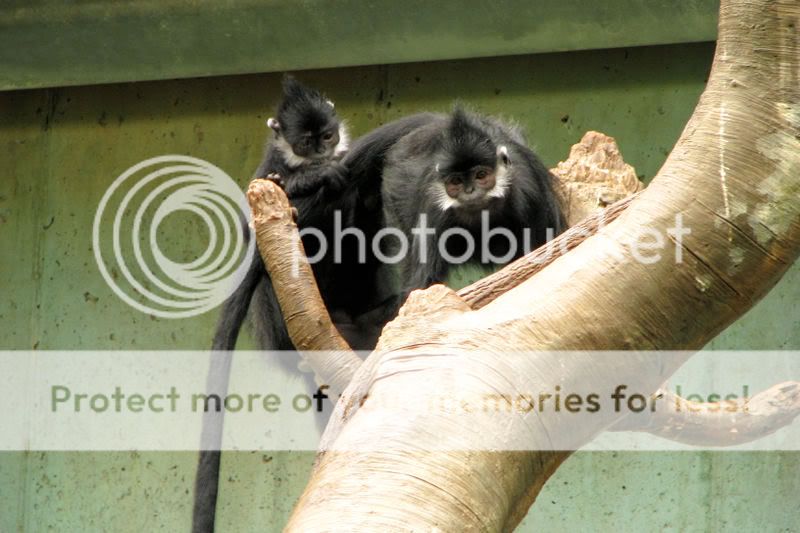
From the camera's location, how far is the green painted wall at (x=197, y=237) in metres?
4.34

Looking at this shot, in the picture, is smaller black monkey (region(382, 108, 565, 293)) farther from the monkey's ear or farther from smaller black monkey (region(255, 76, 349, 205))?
smaller black monkey (region(255, 76, 349, 205))

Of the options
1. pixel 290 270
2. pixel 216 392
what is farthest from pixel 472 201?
pixel 216 392

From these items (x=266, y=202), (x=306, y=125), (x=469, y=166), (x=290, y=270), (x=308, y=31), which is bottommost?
(x=290, y=270)

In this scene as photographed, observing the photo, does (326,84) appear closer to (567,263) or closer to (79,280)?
(79,280)

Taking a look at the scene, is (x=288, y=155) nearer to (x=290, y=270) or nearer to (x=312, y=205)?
(x=312, y=205)

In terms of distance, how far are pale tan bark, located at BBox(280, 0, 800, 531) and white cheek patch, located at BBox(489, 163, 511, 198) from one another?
1606mm

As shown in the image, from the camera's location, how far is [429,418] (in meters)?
1.44

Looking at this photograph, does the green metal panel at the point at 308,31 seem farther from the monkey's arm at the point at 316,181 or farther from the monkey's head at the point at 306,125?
the monkey's arm at the point at 316,181

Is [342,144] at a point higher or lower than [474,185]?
higher

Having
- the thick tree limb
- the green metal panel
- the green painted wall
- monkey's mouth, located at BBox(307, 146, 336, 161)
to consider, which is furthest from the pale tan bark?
the green painted wall

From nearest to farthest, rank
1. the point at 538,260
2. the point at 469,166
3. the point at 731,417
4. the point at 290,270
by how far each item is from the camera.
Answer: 1. the point at 538,260
2. the point at 290,270
3. the point at 731,417
4. the point at 469,166

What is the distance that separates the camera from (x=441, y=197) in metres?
3.28

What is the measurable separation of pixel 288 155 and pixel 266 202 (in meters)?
0.80

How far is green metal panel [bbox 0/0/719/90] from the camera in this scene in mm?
4148
